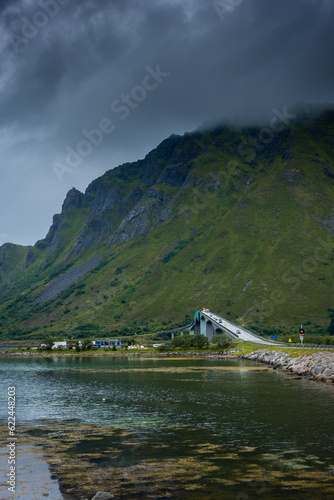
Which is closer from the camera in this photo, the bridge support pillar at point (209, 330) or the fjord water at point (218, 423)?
the fjord water at point (218, 423)

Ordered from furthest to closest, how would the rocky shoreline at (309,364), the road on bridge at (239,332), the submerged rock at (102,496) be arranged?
the road on bridge at (239,332)
the rocky shoreline at (309,364)
the submerged rock at (102,496)

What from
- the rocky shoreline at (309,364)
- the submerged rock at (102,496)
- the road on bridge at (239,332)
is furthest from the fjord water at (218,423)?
the road on bridge at (239,332)

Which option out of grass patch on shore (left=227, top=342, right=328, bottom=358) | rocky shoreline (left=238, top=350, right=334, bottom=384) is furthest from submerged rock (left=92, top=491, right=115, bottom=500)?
grass patch on shore (left=227, top=342, right=328, bottom=358)

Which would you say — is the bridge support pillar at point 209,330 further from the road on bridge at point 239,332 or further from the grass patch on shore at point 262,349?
the grass patch on shore at point 262,349

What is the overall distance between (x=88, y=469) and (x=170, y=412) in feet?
67.5

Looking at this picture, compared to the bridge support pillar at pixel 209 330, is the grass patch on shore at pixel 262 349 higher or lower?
lower

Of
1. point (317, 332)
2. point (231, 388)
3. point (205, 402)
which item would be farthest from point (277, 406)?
point (317, 332)

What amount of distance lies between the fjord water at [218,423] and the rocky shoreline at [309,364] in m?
3.99

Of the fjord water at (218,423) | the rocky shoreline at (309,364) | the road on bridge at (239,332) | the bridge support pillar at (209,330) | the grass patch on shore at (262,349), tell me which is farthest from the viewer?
the bridge support pillar at (209,330)

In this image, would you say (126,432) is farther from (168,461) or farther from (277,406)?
(277,406)

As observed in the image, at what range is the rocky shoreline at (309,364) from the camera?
229 feet

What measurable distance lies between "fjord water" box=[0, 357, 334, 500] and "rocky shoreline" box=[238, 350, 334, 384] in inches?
157

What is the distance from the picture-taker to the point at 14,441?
31.1m

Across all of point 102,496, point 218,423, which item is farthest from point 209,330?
point 102,496
